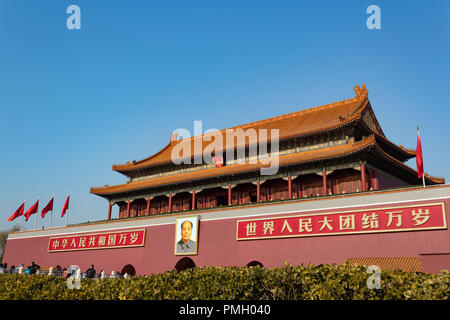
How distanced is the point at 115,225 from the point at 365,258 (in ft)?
52.2

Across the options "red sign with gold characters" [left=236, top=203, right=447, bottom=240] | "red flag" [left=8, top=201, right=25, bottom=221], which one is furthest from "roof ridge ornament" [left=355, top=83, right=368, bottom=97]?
"red flag" [left=8, top=201, right=25, bottom=221]

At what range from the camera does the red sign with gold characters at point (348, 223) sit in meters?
15.7

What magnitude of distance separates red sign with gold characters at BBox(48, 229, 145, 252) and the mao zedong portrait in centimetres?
300

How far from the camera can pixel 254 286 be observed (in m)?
8.98

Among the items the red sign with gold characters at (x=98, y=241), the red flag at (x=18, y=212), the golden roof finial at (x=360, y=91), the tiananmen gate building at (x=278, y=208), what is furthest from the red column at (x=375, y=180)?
the red flag at (x=18, y=212)

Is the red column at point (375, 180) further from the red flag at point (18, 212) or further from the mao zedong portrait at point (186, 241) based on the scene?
the red flag at point (18, 212)

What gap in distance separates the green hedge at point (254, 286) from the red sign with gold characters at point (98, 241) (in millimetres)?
14746

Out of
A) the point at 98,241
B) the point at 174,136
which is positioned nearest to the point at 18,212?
the point at 98,241

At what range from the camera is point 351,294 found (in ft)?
25.1

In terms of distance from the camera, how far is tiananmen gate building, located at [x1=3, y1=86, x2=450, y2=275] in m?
16.3

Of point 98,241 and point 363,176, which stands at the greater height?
point 363,176

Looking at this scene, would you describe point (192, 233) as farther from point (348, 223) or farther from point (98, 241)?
point (348, 223)

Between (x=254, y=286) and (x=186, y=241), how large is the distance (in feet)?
44.9

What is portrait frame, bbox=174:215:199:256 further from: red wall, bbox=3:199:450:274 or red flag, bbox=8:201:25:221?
red flag, bbox=8:201:25:221
